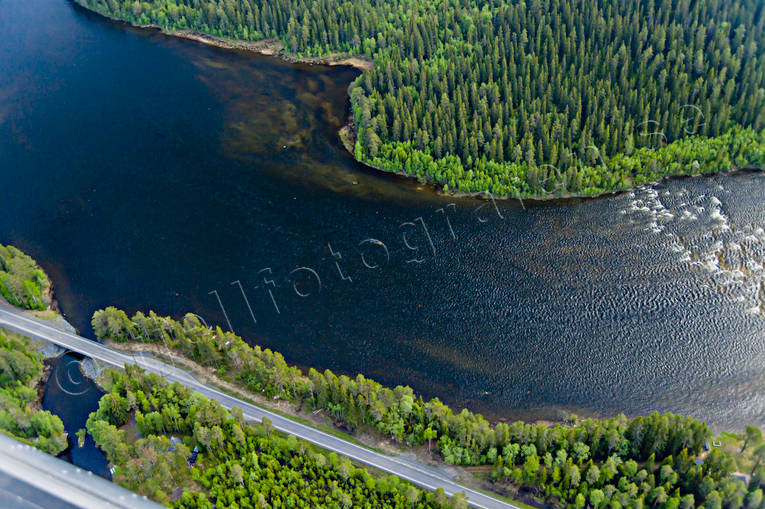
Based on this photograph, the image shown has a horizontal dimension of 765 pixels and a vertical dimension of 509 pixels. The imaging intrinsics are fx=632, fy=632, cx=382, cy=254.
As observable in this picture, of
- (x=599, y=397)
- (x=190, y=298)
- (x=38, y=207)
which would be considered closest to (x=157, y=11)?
(x=38, y=207)

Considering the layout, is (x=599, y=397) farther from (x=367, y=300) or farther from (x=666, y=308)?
(x=367, y=300)

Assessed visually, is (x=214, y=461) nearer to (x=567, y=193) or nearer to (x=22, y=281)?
(x=22, y=281)

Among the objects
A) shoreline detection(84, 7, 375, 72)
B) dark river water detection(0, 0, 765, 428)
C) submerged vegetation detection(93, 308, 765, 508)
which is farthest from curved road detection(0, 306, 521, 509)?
shoreline detection(84, 7, 375, 72)

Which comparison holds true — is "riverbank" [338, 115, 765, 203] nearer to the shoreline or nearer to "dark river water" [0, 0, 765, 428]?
"dark river water" [0, 0, 765, 428]

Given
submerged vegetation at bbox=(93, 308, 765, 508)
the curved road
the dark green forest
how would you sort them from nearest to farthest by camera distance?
submerged vegetation at bbox=(93, 308, 765, 508), the curved road, the dark green forest

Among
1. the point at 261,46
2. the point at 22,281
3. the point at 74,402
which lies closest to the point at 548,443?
the point at 74,402

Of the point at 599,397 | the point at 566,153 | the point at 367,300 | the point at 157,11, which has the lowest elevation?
the point at 599,397
